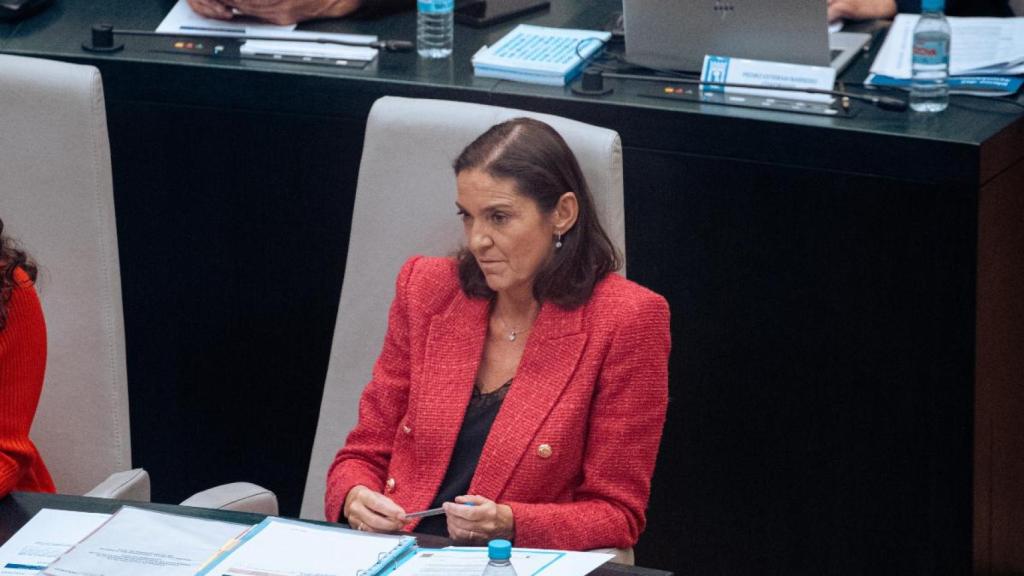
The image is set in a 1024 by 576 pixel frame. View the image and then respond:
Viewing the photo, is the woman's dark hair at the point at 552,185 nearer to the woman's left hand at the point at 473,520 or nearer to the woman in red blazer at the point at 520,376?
the woman in red blazer at the point at 520,376

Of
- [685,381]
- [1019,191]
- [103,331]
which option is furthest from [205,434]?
[1019,191]

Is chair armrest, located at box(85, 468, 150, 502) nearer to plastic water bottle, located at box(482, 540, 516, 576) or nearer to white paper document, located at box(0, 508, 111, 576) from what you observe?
white paper document, located at box(0, 508, 111, 576)

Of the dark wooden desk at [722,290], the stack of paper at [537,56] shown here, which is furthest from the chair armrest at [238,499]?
the stack of paper at [537,56]

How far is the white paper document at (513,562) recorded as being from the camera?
1790mm

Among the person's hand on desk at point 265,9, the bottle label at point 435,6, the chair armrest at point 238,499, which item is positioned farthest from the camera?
the person's hand on desk at point 265,9

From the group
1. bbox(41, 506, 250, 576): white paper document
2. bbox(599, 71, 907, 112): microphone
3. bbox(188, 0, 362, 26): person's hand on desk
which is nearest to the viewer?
bbox(41, 506, 250, 576): white paper document

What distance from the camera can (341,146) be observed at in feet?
9.77

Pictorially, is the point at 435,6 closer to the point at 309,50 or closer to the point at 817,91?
the point at 309,50

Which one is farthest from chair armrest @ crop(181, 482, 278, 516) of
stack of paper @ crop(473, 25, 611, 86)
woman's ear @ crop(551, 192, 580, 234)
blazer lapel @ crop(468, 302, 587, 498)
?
stack of paper @ crop(473, 25, 611, 86)

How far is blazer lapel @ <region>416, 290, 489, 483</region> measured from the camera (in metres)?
2.25

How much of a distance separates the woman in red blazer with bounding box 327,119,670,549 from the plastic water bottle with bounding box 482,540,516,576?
323 millimetres

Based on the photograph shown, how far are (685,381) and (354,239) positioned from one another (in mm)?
686

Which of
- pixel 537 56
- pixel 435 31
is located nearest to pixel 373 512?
pixel 537 56

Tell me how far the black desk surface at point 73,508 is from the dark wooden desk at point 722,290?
3.31 feet
